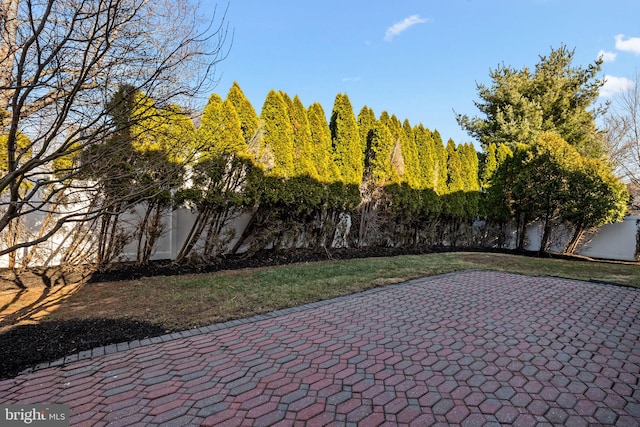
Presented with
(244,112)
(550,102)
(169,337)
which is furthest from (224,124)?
(550,102)

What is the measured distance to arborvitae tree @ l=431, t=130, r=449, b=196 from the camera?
12773 mm

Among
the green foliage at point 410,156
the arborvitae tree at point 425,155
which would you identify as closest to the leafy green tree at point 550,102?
the arborvitae tree at point 425,155

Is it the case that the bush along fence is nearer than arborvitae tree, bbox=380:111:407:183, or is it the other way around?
the bush along fence

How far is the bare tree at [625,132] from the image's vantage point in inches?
570

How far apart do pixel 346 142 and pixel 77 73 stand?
7584mm

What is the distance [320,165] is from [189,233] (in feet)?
12.6

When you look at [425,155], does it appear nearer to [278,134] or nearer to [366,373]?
[278,134]

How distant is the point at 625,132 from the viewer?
1814cm

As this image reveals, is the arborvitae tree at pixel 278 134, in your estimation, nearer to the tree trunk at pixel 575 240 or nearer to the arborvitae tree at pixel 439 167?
the arborvitae tree at pixel 439 167

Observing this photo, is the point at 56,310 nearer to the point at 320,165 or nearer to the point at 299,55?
the point at 320,165

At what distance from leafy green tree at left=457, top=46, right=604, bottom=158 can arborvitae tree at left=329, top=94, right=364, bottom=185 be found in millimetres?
11729

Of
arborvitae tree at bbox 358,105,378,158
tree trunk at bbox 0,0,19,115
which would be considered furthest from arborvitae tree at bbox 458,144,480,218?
tree trunk at bbox 0,0,19,115

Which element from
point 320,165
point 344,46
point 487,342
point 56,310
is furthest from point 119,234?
point 344,46

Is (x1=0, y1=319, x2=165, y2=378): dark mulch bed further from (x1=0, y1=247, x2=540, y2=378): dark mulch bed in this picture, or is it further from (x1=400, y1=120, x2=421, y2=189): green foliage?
(x1=400, y1=120, x2=421, y2=189): green foliage
